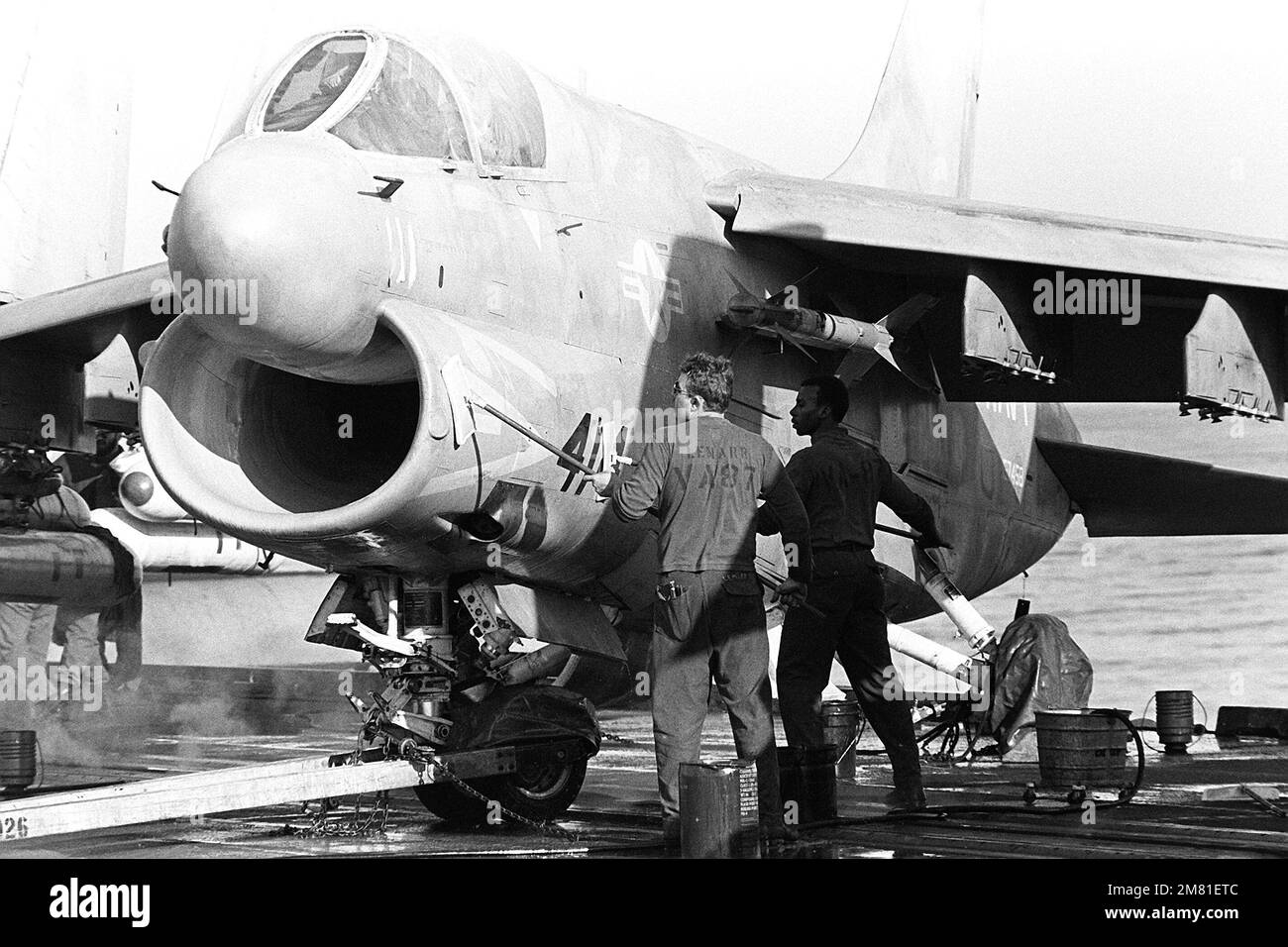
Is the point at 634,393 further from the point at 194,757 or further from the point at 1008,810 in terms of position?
the point at 194,757

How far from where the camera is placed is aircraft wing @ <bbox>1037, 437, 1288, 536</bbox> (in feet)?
44.7

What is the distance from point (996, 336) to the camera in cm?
852

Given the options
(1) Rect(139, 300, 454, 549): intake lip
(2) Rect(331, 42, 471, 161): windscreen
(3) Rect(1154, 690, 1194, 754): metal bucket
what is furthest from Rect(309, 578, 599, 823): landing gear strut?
(3) Rect(1154, 690, 1194, 754): metal bucket

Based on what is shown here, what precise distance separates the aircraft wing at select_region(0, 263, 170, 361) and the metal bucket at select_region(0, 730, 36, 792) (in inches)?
103

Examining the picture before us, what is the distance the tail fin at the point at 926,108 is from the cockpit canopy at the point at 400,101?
5.53 m

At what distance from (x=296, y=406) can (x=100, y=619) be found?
8.34 metres

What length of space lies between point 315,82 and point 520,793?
12.2 feet

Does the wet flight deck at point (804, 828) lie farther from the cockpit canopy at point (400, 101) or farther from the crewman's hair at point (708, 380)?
the cockpit canopy at point (400, 101)

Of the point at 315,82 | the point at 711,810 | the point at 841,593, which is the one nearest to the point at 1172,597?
the point at 841,593

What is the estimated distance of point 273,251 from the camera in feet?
21.4

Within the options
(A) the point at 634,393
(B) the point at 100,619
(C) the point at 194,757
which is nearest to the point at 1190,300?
(A) the point at 634,393

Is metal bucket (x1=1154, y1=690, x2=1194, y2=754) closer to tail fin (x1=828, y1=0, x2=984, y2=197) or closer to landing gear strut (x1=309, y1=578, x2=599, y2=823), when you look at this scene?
tail fin (x1=828, y1=0, x2=984, y2=197)

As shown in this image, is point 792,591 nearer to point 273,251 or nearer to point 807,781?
point 807,781

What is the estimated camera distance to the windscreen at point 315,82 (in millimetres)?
7527
